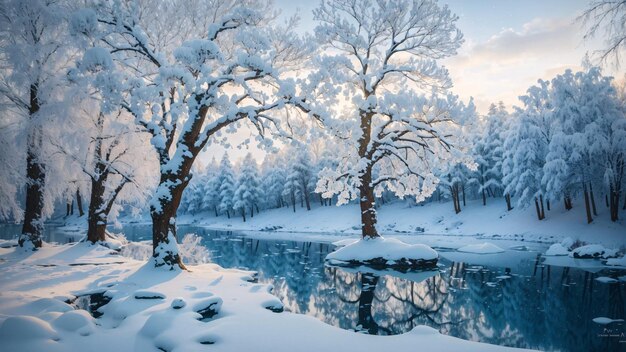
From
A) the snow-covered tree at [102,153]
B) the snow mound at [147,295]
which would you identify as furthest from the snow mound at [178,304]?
the snow-covered tree at [102,153]

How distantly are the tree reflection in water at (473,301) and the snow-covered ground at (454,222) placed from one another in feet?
46.6

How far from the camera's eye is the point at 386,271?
48.5ft

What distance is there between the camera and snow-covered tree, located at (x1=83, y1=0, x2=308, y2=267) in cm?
941

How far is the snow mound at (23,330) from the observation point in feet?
15.1

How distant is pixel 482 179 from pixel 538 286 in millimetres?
36755

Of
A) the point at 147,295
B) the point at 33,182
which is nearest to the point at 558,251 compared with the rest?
the point at 147,295

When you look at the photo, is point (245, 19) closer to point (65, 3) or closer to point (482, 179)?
point (65, 3)

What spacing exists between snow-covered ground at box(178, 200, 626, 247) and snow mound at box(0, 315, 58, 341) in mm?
28624

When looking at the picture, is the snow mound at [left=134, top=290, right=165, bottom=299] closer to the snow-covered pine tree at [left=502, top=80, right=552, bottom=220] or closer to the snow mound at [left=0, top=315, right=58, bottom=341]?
the snow mound at [left=0, top=315, right=58, bottom=341]

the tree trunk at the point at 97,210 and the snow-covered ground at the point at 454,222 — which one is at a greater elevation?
the tree trunk at the point at 97,210

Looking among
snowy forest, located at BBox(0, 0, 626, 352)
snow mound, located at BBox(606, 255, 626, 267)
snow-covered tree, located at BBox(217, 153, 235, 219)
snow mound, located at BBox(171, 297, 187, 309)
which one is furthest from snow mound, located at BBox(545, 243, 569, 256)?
snow-covered tree, located at BBox(217, 153, 235, 219)

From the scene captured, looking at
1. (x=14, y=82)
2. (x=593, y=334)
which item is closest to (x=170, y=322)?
(x=593, y=334)

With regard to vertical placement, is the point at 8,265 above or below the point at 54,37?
below

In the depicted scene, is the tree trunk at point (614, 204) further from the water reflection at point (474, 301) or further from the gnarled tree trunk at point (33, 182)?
the gnarled tree trunk at point (33, 182)
